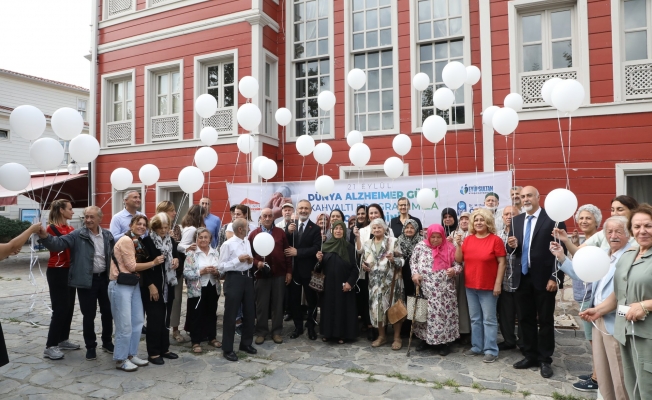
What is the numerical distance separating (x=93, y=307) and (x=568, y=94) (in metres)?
5.60

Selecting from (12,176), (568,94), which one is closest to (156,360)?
(12,176)

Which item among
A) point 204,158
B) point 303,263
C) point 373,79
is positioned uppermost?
point 373,79

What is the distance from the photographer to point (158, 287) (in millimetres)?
4527

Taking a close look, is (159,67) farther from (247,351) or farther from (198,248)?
(247,351)

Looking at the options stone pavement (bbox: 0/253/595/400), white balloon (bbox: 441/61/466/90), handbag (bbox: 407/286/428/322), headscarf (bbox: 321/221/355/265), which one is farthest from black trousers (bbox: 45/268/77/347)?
white balloon (bbox: 441/61/466/90)

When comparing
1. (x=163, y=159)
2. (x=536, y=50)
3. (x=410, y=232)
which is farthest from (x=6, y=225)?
(x=536, y=50)

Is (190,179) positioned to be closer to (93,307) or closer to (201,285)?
(201,285)

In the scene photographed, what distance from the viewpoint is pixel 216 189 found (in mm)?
10039

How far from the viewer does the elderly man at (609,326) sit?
293cm

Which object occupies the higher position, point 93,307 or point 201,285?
point 201,285

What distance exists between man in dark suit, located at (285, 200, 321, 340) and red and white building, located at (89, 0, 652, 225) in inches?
150

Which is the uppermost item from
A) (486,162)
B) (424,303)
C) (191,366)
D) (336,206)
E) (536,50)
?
(536,50)

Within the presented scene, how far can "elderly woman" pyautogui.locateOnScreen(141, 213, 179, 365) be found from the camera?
4.43 meters

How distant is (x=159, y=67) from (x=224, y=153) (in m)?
3.09
